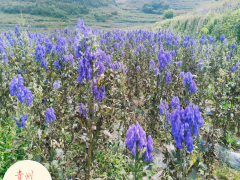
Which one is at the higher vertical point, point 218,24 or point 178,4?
point 178,4

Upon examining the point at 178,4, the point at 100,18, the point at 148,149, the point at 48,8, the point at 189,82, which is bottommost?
the point at 148,149

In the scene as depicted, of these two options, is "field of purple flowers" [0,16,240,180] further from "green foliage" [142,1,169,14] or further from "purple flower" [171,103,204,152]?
"green foliage" [142,1,169,14]

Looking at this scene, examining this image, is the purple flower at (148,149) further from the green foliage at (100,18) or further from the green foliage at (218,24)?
the green foliage at (100,18)

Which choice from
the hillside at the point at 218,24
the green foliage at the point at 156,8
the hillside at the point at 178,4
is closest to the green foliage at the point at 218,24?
the hillside at the point at 218,24

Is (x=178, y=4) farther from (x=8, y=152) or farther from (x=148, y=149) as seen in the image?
(x=148, y=149)

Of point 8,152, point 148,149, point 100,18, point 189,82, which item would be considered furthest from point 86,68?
point 100,18

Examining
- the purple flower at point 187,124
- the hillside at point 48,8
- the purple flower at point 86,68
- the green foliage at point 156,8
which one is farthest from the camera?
the green foliage at point 156,8

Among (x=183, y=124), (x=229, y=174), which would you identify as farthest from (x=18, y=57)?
(x=229, y=174)

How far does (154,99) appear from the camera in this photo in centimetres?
412

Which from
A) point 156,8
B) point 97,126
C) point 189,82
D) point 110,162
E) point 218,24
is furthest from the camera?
point 156,8

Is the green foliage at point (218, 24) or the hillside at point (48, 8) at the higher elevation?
the hillside at point (48, 8)

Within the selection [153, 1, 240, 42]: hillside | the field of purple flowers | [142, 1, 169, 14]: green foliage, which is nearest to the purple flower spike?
the field of purple flowers

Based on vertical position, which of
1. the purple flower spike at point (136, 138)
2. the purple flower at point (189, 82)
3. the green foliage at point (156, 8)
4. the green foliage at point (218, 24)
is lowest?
the purple flower spike at point (136, 138)

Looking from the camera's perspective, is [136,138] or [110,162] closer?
[136,138]
